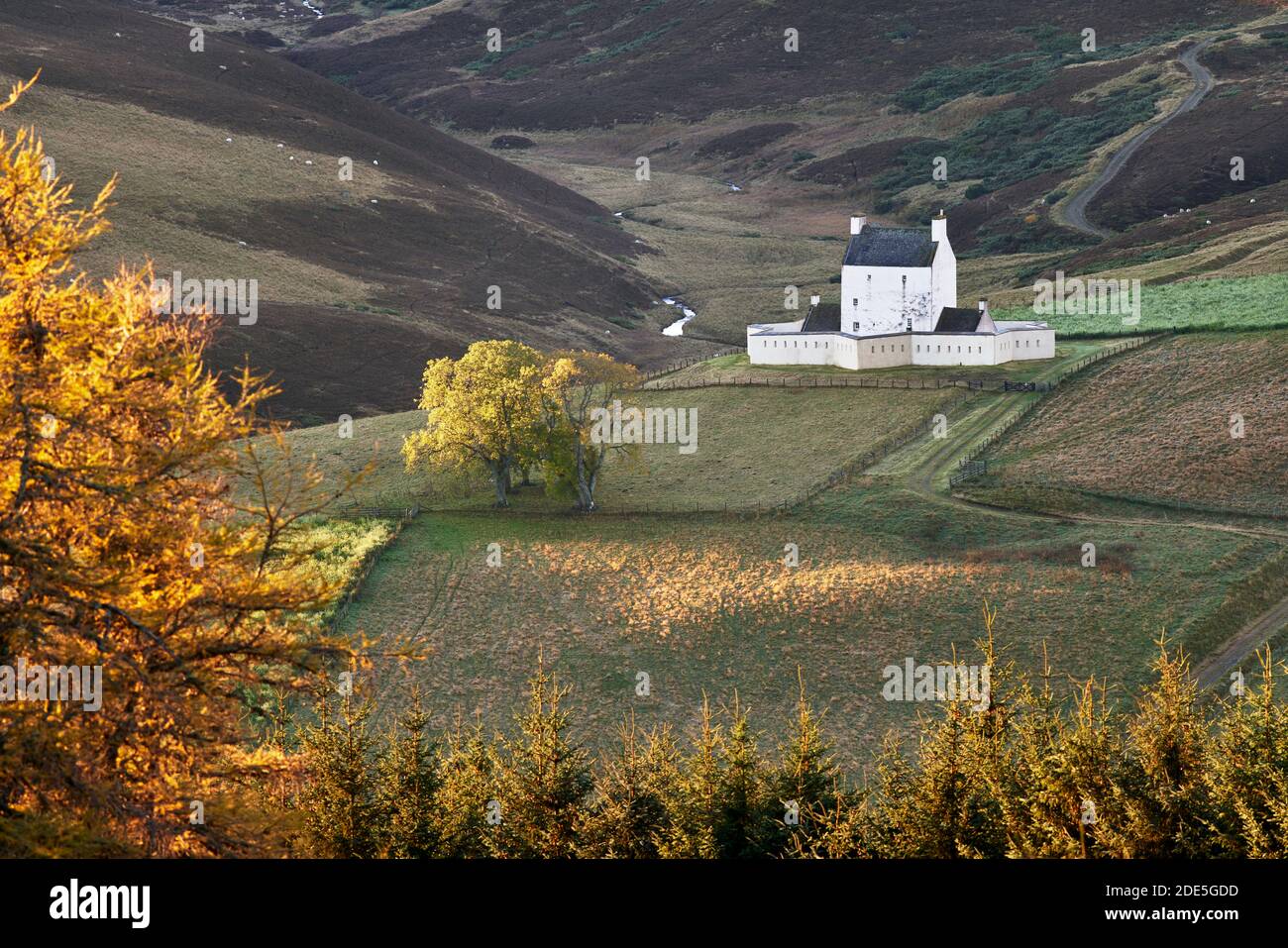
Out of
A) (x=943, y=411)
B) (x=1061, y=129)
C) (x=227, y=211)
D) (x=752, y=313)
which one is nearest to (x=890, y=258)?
(x=943, y=411)

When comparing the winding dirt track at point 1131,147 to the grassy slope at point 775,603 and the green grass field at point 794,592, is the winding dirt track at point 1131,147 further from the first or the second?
the grassy slope at point 775,603

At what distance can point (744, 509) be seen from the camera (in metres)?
59.8

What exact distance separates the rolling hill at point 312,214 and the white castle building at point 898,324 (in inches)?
884

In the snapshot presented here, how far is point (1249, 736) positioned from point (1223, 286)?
71967 millimetres

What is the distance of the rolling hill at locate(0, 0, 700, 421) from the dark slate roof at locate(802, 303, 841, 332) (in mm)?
21755

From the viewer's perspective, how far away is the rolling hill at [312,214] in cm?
9994

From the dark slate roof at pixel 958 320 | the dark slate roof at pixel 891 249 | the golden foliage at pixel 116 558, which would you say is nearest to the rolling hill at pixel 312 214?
the dark slate roof at pixel 891 249

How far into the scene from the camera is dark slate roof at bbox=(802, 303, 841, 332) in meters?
84.1

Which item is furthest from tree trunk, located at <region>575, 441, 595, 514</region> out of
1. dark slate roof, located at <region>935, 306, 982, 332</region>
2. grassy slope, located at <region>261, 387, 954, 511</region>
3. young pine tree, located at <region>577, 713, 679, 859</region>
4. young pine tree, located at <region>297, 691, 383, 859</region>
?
young pine tree, located at <region>297, 691, 383, 859</region>

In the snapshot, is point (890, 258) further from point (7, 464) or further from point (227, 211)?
point (7, 464)

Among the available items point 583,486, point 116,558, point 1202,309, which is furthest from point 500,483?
point 116,558

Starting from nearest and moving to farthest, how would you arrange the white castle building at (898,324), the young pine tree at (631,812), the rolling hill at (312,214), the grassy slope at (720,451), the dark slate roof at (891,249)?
the young pine tree at (631,812)
the grassy slope at (720,451)
the white castle building at (898,324)
the dark slate roof at (891,249)
the rolling hill at (312,214)

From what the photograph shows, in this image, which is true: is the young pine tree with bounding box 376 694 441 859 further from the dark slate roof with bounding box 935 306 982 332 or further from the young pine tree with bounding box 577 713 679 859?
the dark slate roof with bounding box 935 306 982 332

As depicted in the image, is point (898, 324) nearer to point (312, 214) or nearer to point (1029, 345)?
point (1029, 345)
